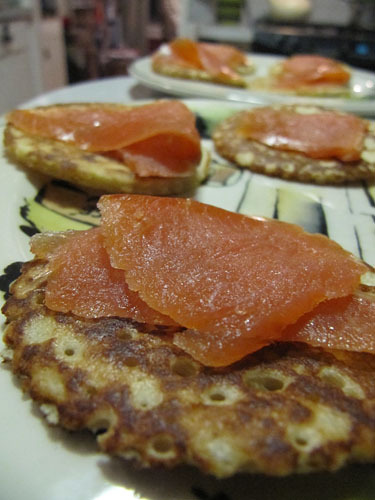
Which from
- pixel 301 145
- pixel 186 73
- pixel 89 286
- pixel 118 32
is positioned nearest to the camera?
pixel 89 286

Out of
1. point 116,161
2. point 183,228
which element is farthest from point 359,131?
point 183,228

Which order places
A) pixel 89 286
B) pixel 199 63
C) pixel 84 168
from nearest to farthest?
pixel 89 286
pixel 84 168
pixel 199 63

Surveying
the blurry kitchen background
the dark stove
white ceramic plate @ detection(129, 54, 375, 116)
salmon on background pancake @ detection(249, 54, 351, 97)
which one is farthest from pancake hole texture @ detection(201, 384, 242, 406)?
the dark stove

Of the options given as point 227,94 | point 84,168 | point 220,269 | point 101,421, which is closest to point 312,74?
point 227,94

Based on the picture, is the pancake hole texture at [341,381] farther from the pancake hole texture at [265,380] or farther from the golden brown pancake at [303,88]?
the golden brown pancake at [303,88]

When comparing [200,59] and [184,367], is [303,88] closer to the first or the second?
[200,59]

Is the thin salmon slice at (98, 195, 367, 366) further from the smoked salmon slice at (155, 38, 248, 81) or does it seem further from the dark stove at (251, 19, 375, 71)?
the dark stove at (251, 19, 375, 71)

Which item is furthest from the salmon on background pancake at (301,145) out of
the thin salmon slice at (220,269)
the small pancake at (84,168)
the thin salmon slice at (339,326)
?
the thin salmon slice at (339,326)
